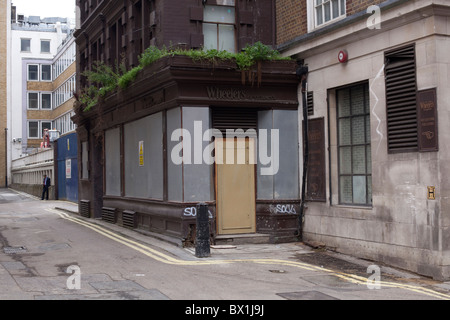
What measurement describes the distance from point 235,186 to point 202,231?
8.01 feet

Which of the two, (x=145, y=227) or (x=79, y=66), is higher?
(x=79, y=66)

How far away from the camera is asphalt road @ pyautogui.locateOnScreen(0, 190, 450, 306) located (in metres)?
8.29

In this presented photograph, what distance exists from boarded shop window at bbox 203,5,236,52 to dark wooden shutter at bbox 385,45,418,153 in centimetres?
495

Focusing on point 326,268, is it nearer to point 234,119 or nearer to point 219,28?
point 234,119

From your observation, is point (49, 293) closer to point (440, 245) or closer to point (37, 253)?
point (37, 253)

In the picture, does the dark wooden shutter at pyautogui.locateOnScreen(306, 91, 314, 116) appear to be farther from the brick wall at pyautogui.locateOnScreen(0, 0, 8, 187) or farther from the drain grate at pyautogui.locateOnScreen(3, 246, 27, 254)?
the brick wall at pyautogui.locateOnScreen(0, 0, 8, 187)

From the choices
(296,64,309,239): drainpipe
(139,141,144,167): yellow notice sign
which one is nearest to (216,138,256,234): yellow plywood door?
(296,64,309,239): drainpipe

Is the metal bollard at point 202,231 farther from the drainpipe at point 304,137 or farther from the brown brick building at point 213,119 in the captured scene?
the drainpipe at point 304,137

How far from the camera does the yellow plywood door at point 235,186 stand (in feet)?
44.8

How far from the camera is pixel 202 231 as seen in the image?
38.3ft

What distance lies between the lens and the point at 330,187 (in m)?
12.8

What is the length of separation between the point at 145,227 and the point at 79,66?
1144 cm

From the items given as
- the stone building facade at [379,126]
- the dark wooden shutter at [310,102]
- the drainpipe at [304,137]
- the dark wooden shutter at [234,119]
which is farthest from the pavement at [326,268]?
the dark wooden shutter at [310,102]
